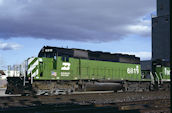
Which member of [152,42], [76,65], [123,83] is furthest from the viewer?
[152,42]

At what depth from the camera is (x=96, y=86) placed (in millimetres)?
17734

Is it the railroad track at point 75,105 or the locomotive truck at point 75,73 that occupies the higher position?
the locomotive truck at point 75,73

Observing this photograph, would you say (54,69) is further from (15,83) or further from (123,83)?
(123,83)

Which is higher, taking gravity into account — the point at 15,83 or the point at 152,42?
the point at 152,42

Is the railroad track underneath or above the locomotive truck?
underneath

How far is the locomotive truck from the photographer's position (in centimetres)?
1484

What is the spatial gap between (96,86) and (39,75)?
476 cm

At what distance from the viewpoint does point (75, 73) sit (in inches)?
661

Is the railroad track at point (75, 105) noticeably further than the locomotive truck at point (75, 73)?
No

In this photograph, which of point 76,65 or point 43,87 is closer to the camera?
point 43,87

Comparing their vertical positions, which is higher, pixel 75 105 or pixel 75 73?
pixel 75 73

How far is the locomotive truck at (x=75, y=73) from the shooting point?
1484 centimetres

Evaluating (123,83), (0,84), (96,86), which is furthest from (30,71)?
(0,84)

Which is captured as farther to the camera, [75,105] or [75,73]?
[75,73]
